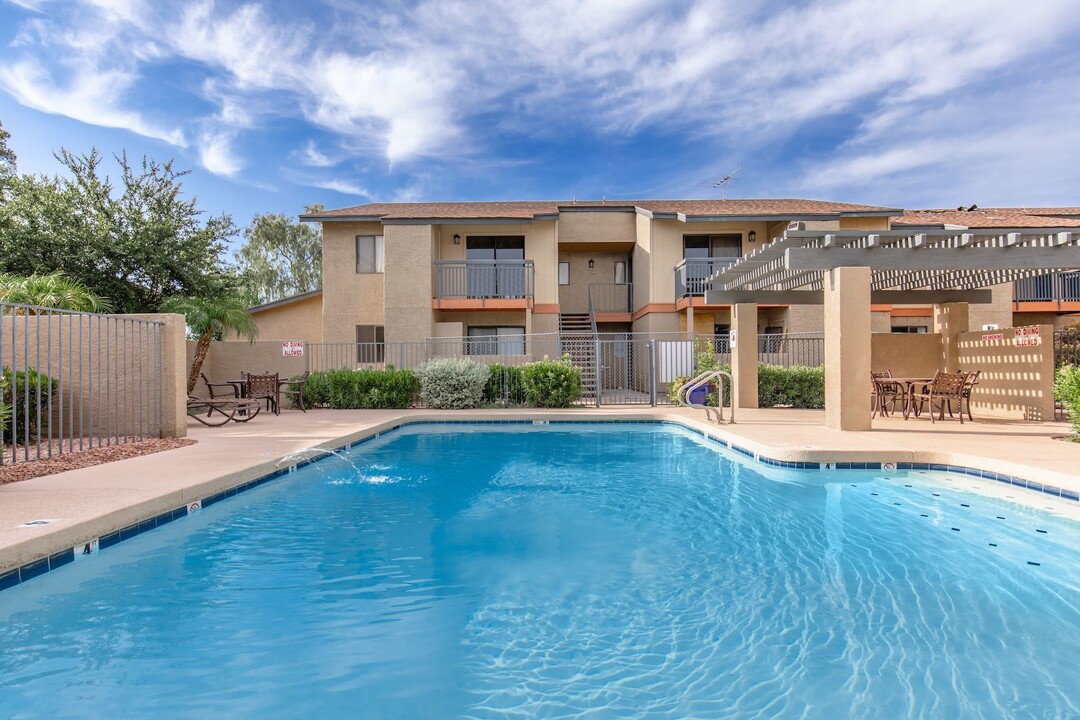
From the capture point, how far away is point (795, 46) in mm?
13719

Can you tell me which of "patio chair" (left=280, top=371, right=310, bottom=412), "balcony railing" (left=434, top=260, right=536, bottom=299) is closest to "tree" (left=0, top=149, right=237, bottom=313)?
"patio chair" (left=280, top=371, right=310, bottom=412)

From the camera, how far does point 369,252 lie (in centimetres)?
2006

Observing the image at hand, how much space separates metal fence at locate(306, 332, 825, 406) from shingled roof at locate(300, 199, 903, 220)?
425 cm

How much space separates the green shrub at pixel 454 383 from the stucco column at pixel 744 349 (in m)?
6.28

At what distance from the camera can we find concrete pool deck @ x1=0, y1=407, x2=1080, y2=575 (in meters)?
4.44

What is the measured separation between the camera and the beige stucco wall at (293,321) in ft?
68.9

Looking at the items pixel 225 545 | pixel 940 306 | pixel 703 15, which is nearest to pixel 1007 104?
pixel 940 306

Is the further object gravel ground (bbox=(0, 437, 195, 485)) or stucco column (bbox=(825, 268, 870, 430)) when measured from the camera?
stucco column (bbox=(825, 268, 870, 430))

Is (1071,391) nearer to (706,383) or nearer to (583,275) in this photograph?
(706,383)

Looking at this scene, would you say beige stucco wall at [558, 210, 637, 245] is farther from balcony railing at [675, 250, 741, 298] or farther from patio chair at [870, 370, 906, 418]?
patio chair at [870, 370, 906, 418]

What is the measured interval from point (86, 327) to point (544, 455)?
8.29m

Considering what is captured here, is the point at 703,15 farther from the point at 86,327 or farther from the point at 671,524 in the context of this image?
the point at 86,327

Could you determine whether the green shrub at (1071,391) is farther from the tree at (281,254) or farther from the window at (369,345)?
the tree at (281,254)

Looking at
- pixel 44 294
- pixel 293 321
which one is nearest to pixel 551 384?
pixel 44 294
